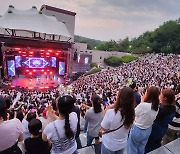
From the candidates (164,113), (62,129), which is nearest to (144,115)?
(164,113)

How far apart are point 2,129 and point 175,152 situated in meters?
2.71

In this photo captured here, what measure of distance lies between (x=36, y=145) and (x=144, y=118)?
159 centimetres

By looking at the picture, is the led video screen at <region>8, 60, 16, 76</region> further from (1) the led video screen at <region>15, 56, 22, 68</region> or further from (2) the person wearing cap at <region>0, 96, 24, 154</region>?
(2) the person wearing cap at <region>0, 96, 24, 154</region>

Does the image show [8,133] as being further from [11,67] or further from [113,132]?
[11,67]

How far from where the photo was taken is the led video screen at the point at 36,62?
22.9m

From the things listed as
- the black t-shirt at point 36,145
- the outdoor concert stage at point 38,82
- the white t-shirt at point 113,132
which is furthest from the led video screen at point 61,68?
the black t-shirt at point 36,145

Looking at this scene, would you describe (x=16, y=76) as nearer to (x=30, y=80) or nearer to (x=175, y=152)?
(x=30, y=80)

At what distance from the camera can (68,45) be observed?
2547cm

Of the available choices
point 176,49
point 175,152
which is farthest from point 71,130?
point 176,49

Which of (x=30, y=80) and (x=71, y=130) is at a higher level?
(x=71, y=130)

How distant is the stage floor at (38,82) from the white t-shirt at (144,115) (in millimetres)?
21763

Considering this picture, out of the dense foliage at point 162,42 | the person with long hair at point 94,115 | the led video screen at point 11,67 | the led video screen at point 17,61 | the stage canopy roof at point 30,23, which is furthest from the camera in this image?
the dense foliage at point 162,42

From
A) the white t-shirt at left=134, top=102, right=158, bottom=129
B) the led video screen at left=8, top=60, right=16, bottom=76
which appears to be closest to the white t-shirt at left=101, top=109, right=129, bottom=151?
the white t-shirt at left=134, top=102, right=158, bottom=129

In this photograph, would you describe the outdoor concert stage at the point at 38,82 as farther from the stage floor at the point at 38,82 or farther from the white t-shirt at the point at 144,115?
the white t-shirt at the point at 144,115
